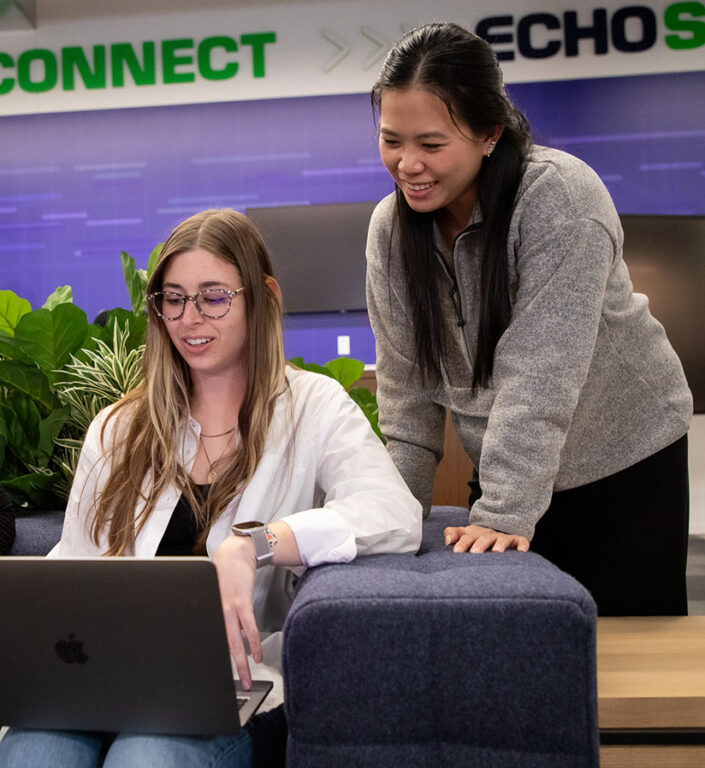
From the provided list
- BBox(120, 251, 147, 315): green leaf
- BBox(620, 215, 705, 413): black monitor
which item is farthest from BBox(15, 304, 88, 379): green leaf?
BBox(620, 215, 705, 413): black monitor

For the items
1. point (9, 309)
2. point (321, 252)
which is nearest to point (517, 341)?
point (9, 309)

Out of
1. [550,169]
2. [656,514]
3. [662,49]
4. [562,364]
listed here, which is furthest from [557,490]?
[662,49]

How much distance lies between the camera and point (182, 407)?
1.55m

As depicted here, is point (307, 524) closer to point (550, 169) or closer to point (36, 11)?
point (550, 169)

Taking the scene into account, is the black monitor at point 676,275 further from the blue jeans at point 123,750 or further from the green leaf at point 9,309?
the blue jeans at point 123,750

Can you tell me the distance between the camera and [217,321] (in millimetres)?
1485

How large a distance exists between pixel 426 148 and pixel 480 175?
0.47ft

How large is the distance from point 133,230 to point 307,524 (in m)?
4.99

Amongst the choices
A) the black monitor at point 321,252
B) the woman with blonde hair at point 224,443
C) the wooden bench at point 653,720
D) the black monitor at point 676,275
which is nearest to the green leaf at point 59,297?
the woman with blonde hair at point 224,443

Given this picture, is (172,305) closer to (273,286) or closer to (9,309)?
(273,286)

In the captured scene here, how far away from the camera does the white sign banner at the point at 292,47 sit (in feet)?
17.7

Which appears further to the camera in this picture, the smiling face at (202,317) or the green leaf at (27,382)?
the green leaf at (27,382)

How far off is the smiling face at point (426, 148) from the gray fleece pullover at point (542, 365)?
0.30ft

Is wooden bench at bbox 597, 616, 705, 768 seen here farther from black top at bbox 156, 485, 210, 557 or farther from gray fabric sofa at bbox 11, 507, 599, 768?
black top at bbox 156, 485, 210, 557
